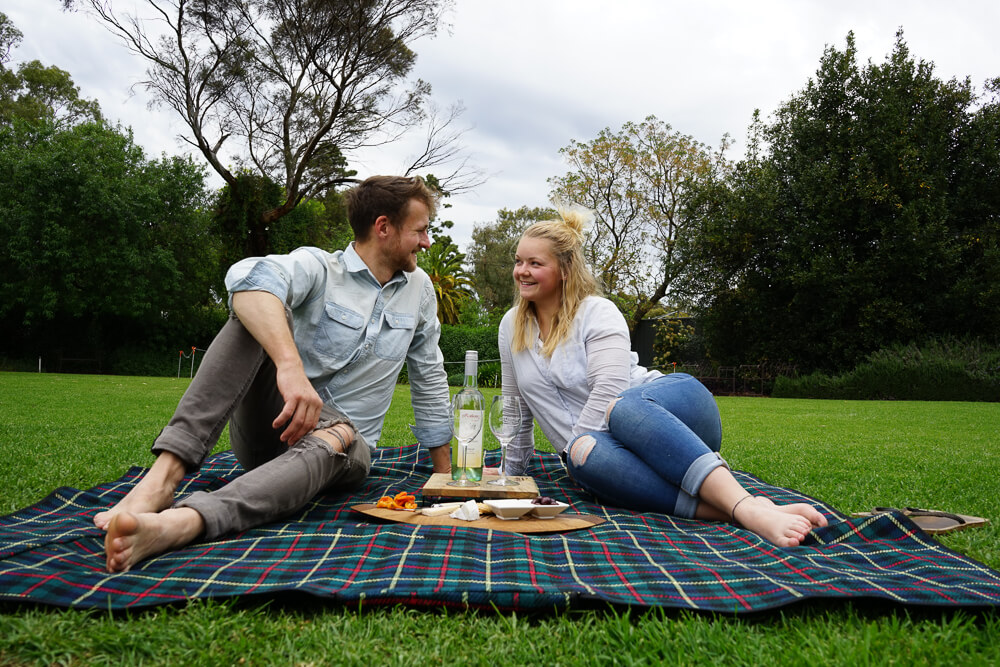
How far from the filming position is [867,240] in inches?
696

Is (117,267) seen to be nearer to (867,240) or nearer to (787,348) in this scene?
(787,348)

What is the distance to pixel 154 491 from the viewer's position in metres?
1.99

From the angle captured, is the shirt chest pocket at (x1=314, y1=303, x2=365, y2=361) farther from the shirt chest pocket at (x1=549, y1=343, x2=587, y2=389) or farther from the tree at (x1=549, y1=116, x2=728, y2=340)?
the tree at (x1=549, y1=116, x2=728, y2=340)

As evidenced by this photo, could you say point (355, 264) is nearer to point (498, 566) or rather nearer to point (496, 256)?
point (498, 566)

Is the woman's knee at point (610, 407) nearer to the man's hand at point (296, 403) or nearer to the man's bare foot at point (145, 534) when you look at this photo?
the man's hand at point (296, 403)

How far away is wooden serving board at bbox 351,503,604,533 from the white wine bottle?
0.30m

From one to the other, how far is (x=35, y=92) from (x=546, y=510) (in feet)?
117

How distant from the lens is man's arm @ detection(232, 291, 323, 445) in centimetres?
214

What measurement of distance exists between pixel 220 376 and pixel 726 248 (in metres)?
18.9

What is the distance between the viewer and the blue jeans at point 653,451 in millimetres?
2416

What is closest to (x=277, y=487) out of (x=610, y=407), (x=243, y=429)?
(x=243, y=429)

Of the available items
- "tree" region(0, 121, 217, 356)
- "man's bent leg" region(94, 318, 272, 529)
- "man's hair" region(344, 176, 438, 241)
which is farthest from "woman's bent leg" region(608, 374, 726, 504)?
"tree" region(0, 121, 217, 356)

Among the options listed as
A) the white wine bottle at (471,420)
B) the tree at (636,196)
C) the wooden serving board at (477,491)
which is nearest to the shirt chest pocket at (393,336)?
the white wine bottle at (471,420)

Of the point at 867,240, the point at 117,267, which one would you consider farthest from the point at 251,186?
the point at 867,240
